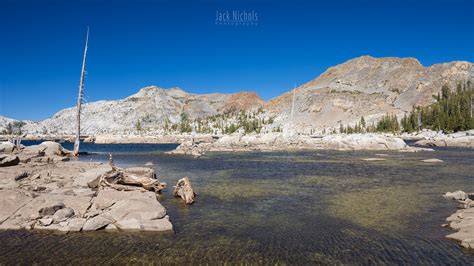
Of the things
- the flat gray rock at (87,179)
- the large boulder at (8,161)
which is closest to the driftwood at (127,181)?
the flat gray rock at (87,179)

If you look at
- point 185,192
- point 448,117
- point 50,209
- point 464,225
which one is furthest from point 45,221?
point 448,117

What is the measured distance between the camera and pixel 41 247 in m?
13.5

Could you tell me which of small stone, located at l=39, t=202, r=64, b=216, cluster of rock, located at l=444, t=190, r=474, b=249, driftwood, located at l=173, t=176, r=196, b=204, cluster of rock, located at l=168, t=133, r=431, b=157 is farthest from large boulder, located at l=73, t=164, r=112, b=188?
cluster of rock, located at l=168, t=133, r=431, b=157

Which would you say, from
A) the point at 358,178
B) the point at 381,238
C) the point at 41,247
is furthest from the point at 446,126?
the point at 41,247

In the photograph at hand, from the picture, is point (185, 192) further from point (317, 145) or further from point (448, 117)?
point (448, 117)

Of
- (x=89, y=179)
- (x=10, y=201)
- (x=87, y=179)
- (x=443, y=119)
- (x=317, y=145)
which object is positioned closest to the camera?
(x=10, y=201)

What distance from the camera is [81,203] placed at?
18234mm

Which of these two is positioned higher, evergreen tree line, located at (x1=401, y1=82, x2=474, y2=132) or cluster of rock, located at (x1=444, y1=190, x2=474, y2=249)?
evergreen tree line, located at (x1=401, y1=82, x2=474, y2=132)

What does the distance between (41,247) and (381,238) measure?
574 inches

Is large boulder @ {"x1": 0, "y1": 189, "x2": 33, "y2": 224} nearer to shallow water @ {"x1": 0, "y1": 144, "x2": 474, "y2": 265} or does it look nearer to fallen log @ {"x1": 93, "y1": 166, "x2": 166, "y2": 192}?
shallow water @ {"x1": 0, "y1": 144, "x2": 474, "y2": 265}

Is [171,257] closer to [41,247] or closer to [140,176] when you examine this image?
[41,247]

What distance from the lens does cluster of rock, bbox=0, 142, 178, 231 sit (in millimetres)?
16062

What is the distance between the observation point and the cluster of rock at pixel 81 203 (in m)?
16.1

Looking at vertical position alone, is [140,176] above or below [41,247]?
above
